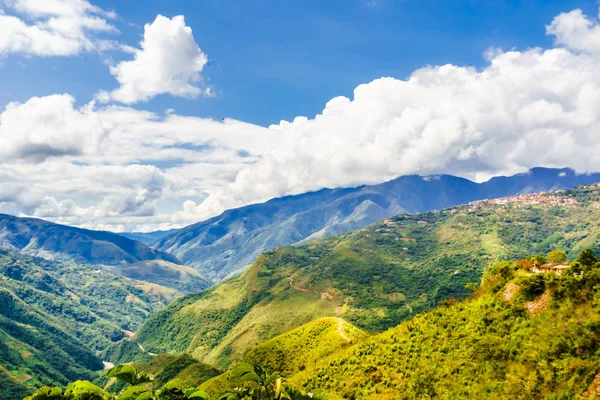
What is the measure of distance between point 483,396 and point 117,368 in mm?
36415

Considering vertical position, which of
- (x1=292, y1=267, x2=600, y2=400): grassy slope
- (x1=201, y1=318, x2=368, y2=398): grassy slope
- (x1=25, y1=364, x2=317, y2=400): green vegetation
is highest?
(x1=25, y1=364, x2=317, y2=400): green vegetation

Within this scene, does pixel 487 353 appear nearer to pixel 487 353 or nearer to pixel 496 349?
pixel 487 353

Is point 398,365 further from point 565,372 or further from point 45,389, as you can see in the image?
point 45,389

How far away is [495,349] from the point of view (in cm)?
4228

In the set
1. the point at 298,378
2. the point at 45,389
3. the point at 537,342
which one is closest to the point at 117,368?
the point at 45,389

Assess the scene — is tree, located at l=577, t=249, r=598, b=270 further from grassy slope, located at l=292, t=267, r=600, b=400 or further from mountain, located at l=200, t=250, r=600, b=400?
grassy slope, located at l=292, t=267, r=600, b=400

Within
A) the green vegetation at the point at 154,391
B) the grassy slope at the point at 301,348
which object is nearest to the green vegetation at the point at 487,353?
the green vegetation at the point at 154,391

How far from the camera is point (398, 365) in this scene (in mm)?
51094

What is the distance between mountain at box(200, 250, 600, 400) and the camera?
32.3m

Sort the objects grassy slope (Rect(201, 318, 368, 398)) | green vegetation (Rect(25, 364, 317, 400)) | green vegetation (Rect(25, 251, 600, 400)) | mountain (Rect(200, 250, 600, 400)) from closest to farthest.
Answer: green vegetation (Rect(25, 364, 317, 400)), green vegetation (Rect(25, 251, 600, 400)), mountain (Rect(200, 250, 600, 400)), grassy slope (Rect(201, 318, 368, 398))

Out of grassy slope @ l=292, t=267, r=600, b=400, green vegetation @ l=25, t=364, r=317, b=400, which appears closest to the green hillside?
grassy slope @ l=292, t=267, r=600, b=400

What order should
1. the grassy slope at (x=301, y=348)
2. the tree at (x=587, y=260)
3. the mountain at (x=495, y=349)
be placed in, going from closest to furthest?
the mountain at (x=495, y=349)
the tree at (x=587, y=260)
the grassy slope at (x=301, y=348)

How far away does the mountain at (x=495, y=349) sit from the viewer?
32.3 meters

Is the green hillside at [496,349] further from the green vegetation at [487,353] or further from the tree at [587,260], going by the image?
→ the tree at [587,260]
